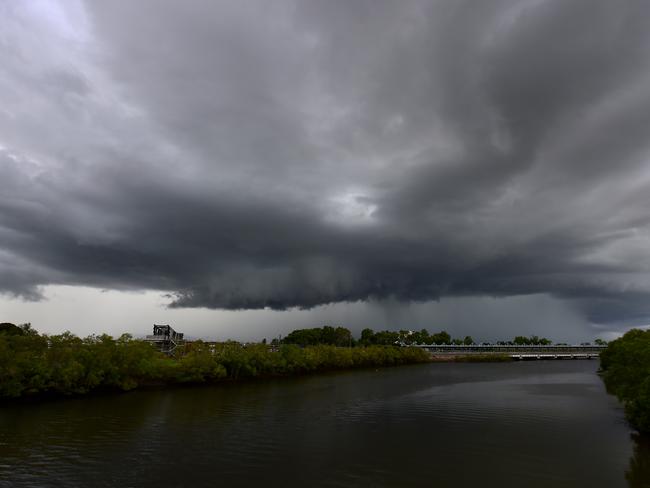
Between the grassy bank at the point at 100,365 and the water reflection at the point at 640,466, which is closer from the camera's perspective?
the water reflection at the point at 640,466

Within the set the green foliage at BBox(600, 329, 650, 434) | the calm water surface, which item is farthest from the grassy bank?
the green foliage at BBox(600, 329, 650, 434)

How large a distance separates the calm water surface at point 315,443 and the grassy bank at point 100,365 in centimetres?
589

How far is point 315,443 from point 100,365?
71.6 meters

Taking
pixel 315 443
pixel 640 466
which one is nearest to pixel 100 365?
pixel 315 443

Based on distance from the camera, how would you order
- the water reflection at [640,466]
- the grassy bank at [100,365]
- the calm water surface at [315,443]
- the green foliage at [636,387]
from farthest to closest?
the grassy bank at [100,365] → the green foliage at [636,387] → the water reflection at [640,466] → the calm water surface at [315,443]

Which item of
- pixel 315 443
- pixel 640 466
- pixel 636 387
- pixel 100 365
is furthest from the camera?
pixel 100 365

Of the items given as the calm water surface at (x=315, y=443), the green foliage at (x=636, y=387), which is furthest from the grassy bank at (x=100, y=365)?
the green foliage at (x=636, y=387)

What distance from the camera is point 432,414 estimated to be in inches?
3374

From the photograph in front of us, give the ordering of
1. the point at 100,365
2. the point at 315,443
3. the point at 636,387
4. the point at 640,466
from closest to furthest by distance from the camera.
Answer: the point at 640,466, the point at 315,443, the point at 636,387, the point at 100,365

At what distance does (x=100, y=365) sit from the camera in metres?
106

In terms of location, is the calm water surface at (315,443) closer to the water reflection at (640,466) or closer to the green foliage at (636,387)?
the water reflection at (640,466)

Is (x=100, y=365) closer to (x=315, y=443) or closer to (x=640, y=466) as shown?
(x=315, y=443)

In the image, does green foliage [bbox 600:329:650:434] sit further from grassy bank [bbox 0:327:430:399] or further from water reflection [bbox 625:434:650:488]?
grassy bank [bbox 0:327:430:399]

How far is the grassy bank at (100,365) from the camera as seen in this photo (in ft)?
300
